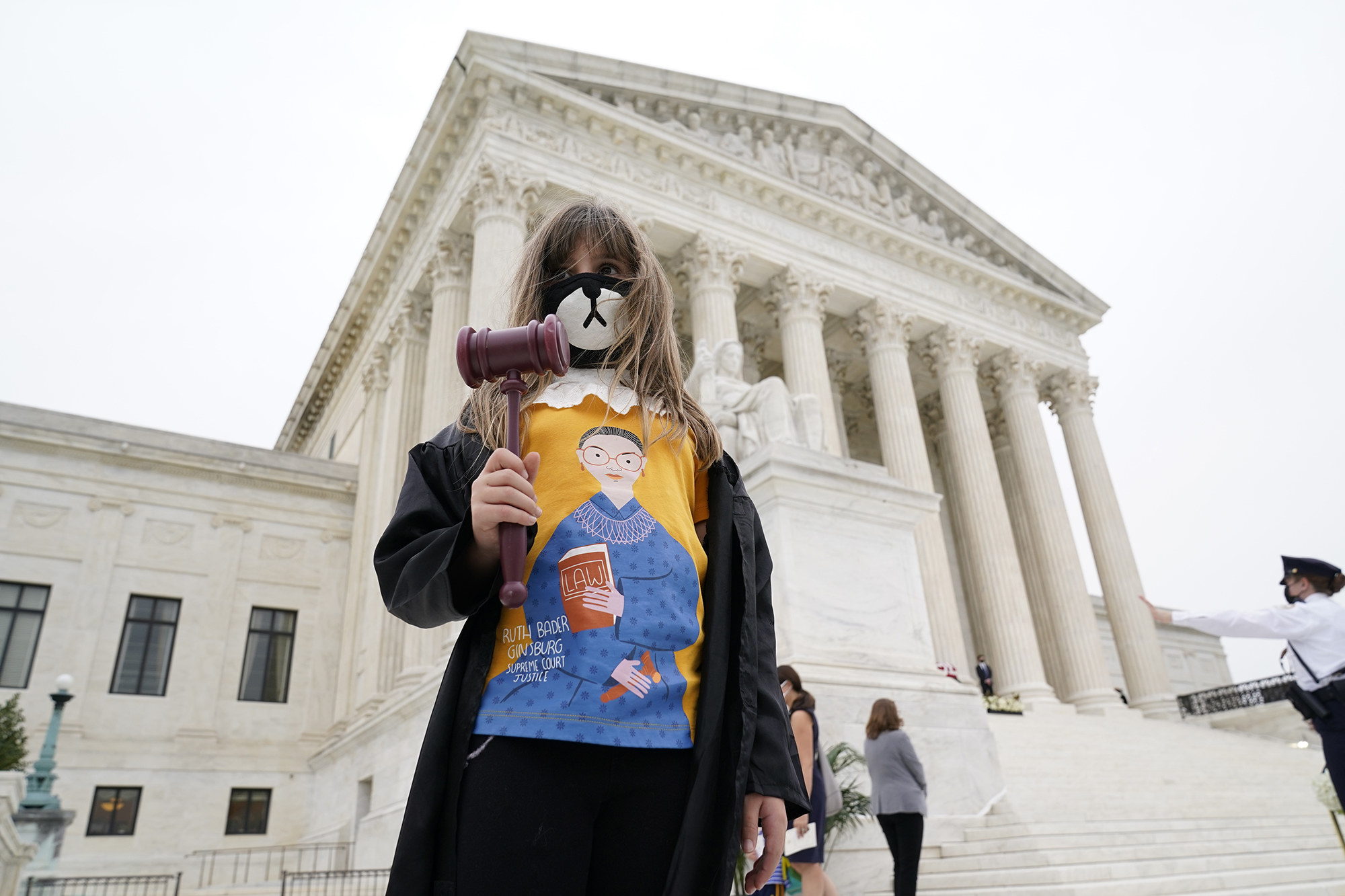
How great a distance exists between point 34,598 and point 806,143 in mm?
21888

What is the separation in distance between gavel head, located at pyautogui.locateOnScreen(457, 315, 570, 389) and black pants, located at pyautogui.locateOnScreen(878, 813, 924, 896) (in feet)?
17.6

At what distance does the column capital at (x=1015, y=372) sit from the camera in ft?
Answer: 83.3

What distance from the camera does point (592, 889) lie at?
5.41 ft

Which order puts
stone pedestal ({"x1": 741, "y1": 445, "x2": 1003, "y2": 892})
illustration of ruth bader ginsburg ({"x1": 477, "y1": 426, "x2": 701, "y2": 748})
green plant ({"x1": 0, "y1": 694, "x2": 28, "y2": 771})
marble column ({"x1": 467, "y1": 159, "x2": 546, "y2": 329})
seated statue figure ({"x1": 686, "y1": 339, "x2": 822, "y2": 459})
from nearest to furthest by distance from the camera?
1. illustration of ruth bader ginsburg ({"x1": 477, "y1": 426, "x2": 701, "y2": 748})
2. stone pedestal ({"x1": 741, "y1": 445, "x2": 1003, "y2": 892})
3. seated statue figure ({"x1": 686, "y1": 339, "x2": 822, "y2": 459})
4. green plant ({"x1": 0, "y1": 694, "x2": 28, "y2": 771})
5. marble column ({"x1": 467, "y1": 159, "x2": 546, "y2": 329})

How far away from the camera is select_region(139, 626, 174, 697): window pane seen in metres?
19.5

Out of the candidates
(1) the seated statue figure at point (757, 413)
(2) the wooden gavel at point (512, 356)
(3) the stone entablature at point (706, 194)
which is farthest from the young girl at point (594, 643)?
(3) the stone entablature at point (706, 194)

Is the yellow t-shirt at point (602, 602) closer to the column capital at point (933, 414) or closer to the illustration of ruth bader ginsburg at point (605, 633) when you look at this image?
the illustration of ruth bader ginsburg at point (605, 633)

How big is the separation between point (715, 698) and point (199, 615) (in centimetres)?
2205

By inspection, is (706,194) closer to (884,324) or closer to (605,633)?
(884,324)

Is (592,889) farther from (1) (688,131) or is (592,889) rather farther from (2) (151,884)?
(1) (688,131)

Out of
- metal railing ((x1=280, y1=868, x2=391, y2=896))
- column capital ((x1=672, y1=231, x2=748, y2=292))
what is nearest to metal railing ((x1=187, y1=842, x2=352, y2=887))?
metal railing ((x1=280, y1=868, x2=391, y2=896))

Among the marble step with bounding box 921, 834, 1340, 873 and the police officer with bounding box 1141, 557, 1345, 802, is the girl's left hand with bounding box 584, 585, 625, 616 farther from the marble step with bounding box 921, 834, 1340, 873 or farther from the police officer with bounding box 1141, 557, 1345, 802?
the marble step with bounding box 921, 834, 1340, 873

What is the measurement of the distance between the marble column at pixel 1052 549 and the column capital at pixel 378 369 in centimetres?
1740

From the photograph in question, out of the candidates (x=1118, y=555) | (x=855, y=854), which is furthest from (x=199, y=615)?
(x=1118, y=555)
